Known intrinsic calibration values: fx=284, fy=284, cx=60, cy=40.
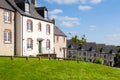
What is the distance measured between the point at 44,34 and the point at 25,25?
868 cm

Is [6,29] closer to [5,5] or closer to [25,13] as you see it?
[5,5]

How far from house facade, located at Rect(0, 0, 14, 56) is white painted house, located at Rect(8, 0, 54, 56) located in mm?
1250

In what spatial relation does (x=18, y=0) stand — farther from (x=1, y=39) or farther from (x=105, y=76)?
(x=105, y=76)

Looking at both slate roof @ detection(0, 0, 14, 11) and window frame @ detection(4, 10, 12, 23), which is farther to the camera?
window frame @ detection(4, 10, 12, 23)

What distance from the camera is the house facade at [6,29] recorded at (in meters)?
43.8

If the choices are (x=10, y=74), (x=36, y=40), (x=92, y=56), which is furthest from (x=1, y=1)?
(x=92, y=56)

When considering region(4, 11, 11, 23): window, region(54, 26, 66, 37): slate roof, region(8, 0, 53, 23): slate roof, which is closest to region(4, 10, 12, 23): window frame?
region(4, 11, 11, 23): window

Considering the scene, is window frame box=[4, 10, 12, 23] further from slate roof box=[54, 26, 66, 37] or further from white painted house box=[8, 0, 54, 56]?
slate roof box=[54, 26, 66, 37]

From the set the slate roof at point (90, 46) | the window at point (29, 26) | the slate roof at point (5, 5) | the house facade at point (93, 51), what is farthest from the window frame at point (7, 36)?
the slate roof at point (90, 46)

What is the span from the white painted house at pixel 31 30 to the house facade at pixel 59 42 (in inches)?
439

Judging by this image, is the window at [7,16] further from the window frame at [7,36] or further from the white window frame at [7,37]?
the white window frame at [7,37]

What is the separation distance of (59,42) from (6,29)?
30.5 metres

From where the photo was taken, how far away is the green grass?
29156 mm

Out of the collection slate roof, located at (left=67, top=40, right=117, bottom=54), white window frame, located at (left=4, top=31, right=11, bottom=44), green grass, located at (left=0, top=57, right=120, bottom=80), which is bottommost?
green grass, located at (left=0, top=57, right=120, bottom=80)
